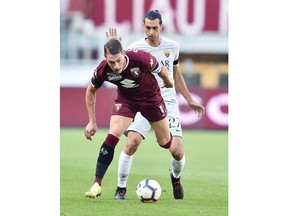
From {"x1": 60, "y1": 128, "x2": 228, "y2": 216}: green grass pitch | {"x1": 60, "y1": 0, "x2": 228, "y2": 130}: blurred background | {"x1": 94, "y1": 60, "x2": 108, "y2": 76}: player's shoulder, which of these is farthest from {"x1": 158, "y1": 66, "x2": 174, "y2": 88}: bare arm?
{"x1": 60, "y1": 0, "x2": 228, "y2": 130}: blurred background

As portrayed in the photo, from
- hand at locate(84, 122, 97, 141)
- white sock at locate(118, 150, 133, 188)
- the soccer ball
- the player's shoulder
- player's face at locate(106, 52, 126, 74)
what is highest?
player's face at locate(106, 52, 126, 74)

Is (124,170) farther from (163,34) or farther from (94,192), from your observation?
(163,34)

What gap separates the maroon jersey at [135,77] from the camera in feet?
27.3

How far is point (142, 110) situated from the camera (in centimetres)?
880

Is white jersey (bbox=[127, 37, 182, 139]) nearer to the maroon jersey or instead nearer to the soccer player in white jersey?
the soccer player in white jersey

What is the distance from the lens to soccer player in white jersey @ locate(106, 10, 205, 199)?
29.4 feet

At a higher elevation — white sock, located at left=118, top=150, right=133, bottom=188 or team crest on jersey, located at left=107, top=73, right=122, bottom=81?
team crest on jersey, located at left=107, top=73, right=122, bottom=81

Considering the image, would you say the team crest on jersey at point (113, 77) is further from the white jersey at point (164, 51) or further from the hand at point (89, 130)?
the white jersey at point (164, 51)

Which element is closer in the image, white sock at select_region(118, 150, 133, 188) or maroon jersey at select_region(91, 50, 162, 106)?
maroon jersey at select_region(91, 50, 162, 106)

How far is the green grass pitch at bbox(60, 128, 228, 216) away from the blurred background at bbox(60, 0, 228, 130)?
1.90m

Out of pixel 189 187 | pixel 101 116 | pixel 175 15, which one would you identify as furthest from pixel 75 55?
pixel 189 187
